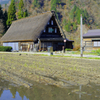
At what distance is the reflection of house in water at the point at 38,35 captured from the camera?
37.8 meters

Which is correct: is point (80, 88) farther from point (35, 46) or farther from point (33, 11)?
point (33, 11)

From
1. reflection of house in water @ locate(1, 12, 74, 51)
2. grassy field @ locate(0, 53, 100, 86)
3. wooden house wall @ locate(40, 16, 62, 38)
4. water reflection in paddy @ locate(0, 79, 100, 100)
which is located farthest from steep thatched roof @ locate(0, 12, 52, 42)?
water reflection in paddy @ locate(0, 79, 100, 100)

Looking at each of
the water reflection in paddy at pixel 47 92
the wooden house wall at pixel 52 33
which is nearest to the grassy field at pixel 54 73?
the water reflection in paddy at pixel 47 92

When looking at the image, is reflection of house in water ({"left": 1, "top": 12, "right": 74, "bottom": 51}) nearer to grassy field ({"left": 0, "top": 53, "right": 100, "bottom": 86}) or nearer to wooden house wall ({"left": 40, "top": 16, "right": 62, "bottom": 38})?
wooden house wall ({"left": 40, "top": 16, "right": 62, "bottom": 38})

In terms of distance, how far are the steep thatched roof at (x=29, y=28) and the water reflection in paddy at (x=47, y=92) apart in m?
30.6

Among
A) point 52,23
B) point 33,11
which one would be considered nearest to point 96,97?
point 52,23

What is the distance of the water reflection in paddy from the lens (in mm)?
5004

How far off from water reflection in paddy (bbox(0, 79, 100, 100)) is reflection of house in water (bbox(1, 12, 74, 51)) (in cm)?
3061

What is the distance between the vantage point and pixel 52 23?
43.3 m

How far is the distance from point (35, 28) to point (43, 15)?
5762 mm

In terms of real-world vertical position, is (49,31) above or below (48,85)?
above

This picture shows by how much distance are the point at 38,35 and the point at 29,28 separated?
20.0 ft

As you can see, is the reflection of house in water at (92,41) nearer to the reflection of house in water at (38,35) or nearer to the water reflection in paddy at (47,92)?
the reflection of house in water at (38,35)

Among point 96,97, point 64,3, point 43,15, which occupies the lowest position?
point 96,97
